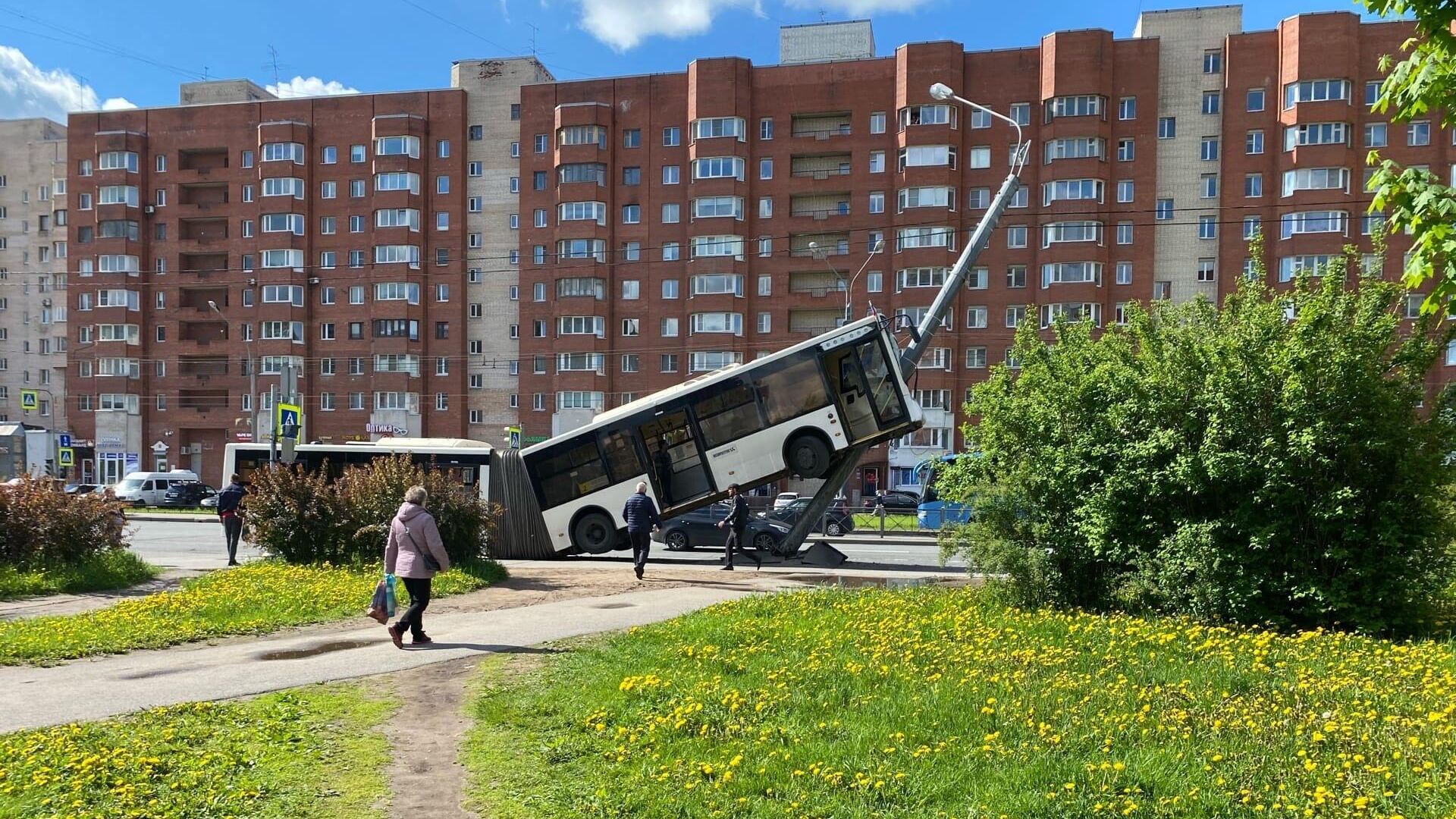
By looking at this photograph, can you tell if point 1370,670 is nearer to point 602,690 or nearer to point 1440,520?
point 1440,520

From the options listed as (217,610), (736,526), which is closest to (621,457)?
(736,526)

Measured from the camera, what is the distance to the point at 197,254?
6838 cm

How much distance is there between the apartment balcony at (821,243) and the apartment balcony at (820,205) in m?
1.15

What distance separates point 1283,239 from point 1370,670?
52.2m

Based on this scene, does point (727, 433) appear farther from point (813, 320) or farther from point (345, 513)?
point (813, 320)

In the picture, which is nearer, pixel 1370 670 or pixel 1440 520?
pixel 1370 670

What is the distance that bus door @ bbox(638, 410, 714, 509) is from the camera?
20.1m

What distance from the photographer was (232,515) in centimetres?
2019

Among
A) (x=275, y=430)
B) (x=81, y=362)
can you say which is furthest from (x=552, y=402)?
(x=275, y=430)

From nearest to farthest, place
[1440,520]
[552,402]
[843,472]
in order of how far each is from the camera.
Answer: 1. [1440,520]
2. [843,472]
3. [552,402]

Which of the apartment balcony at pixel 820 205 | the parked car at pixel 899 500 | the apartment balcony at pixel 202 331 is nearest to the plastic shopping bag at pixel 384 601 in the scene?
the parked car at pixel 899 500

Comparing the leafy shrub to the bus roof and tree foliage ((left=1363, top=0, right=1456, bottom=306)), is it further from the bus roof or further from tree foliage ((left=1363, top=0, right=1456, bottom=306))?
tree foliage ((left=1363, top=0, right=1456, bottom=306))

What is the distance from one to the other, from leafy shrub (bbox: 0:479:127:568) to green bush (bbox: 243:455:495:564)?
2.20 m

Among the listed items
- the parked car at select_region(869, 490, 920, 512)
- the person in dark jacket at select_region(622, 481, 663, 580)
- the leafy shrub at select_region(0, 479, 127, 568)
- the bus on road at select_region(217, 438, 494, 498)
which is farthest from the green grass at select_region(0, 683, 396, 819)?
the parked car at select_region(869, 490, 920, 512)
